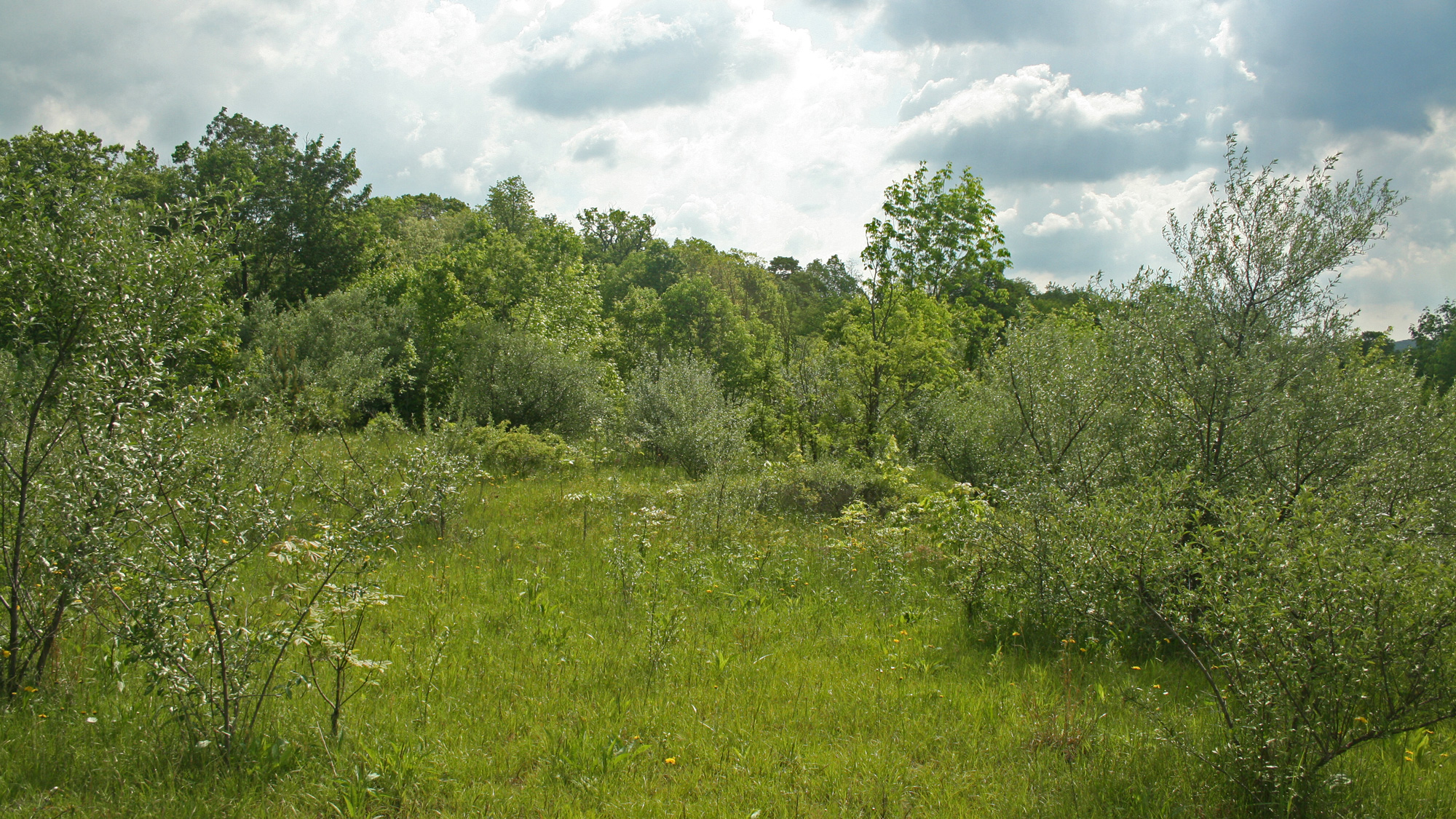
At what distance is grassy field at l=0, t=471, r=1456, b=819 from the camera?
3.75 m

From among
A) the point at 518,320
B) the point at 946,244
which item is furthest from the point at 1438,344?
the point at 518,320

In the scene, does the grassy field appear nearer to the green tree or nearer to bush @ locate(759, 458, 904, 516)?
bush @ locate(759, 458, 904, 516)

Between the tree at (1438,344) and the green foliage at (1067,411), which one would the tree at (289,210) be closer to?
the green foliage at (1067,411)

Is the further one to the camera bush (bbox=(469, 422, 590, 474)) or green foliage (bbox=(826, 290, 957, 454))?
green foliage (bbox=(826, 290, 957, 454))

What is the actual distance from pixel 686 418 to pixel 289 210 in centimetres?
2332

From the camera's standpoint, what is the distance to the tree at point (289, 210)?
27.7m

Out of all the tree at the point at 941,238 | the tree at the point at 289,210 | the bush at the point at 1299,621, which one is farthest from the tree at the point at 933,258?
the tree at the point at 289,210

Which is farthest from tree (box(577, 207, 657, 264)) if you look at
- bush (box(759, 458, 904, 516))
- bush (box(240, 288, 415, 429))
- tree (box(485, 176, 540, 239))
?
bush (box(759, 458, 904, 516))

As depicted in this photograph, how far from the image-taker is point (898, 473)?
10844 mm

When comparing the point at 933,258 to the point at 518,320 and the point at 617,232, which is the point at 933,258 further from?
the point at 617,232

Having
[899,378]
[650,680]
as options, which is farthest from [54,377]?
[899,378]

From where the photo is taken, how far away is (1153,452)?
7.22 m

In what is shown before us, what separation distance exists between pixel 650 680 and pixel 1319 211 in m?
8.02

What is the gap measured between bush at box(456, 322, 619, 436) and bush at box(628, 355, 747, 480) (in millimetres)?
1147
